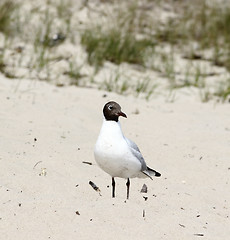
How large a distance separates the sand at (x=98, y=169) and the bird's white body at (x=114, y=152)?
22 cm

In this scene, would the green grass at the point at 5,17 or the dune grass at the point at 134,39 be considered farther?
the green grass at the point at 5,17

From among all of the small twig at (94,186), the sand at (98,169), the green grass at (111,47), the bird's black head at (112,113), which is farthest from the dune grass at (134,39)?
the bird's black head at (112,113)

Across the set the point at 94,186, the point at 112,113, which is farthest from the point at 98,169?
the point at 112,113

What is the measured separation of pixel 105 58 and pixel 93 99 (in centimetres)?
187

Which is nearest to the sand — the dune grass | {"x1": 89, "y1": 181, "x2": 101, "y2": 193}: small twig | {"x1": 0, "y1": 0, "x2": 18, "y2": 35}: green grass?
{"x1": 89, "y1": 181, "x2": 101, "y2": 193}: small twig

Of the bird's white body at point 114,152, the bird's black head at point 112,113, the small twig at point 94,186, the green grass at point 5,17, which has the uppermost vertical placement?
the green grass at point 5,17

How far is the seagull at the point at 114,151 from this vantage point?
12.1ft

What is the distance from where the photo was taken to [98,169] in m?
4.76

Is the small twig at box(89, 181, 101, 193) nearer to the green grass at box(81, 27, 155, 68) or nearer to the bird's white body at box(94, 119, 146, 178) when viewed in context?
the bird's white body at box(94, 119, 146, 178)

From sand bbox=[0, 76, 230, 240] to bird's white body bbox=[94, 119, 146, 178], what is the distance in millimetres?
219

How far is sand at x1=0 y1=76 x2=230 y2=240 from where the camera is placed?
3.42 metres

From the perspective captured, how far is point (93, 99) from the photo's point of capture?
6.94 metres

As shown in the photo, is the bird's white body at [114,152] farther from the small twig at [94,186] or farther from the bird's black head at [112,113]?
the small twig at [94,186]

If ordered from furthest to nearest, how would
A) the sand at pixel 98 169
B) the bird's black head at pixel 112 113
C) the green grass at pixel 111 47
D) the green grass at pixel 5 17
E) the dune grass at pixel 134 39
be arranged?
the green grass at pixel 5 17 → the green grass at pixel 111 47 → the dune grass at pixel 134 39 → the bird's black head at pixel 112 113 → the sand at pixel 98 169
